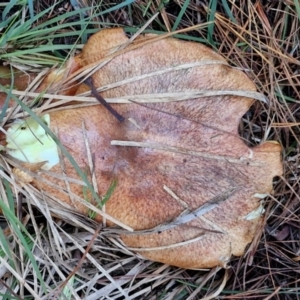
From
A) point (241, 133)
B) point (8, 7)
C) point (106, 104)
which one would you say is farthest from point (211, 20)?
point (8, 7)

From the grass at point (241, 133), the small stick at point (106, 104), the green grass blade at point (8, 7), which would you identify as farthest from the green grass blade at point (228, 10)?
the green grass blade at point (8, 7)

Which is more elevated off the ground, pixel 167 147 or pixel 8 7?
pixel 8 7

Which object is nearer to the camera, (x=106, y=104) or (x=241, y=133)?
(x=106, y=104)

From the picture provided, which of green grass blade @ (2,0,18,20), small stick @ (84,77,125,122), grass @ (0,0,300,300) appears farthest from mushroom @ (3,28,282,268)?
green grass blade @ (2,0,18,20)

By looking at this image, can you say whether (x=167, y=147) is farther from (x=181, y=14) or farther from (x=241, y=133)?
(x=181, y=14)

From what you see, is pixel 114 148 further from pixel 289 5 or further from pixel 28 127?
pixel 289 5

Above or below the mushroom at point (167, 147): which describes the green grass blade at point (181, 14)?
above

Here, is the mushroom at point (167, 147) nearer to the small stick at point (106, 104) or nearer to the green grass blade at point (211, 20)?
the small stick at point (106, 104)
